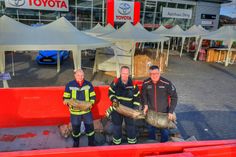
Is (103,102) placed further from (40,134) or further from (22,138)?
(22,138)

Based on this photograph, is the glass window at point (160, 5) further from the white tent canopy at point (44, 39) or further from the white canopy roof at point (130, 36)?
the white tent canopy at point (44, 39)

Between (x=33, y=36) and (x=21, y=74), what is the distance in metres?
4.15

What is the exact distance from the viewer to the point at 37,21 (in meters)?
20.3

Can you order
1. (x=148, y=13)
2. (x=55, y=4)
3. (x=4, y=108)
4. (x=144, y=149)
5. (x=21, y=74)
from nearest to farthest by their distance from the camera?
(x=144, y=149) → (x=4, y=108) → (x=21, y=74) → (x=55, y=4) → (x=148, y=13)

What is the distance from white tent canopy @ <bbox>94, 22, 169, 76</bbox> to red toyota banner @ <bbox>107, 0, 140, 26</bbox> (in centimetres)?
971

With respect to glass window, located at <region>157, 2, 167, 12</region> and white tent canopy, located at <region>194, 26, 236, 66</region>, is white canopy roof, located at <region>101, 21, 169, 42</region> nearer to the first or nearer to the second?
white tent canopy, located at <region>194, 26, 236, 66</region>

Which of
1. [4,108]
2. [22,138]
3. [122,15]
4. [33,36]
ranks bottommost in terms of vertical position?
[22,138]

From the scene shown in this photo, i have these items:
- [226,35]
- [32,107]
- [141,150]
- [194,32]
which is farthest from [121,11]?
[141,150]

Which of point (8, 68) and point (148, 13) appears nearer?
point (8, 68)

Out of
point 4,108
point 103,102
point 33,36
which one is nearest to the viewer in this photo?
point 4,108

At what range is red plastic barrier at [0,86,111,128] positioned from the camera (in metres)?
5.17

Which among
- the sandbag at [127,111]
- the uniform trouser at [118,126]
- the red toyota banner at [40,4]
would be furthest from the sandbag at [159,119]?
the red toyota banner at [40,4]

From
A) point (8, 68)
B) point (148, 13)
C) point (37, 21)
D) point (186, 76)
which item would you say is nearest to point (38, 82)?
point (8, 68)

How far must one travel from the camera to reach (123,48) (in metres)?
11.7
